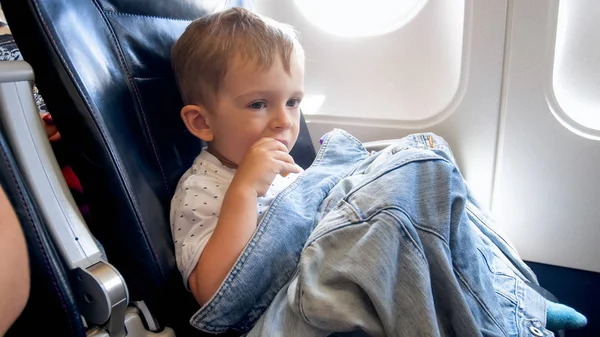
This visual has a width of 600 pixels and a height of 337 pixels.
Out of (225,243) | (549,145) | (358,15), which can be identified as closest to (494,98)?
(549,145)

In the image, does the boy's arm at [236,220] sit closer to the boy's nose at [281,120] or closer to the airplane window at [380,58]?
the boy's nose at [281,120]

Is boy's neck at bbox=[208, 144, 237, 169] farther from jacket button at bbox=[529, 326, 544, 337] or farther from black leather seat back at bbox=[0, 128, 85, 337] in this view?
jacket button at bbox=[529, 326, 544, 337]

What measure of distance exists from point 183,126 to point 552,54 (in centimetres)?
89

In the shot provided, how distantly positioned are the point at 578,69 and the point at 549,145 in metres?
0.20

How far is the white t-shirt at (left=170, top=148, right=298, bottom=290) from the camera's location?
0.77 meters

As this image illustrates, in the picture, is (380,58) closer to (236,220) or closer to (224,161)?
(224,161)

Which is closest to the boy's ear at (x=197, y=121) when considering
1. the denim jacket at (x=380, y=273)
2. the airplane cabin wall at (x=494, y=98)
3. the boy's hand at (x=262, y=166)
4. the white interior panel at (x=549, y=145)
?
the boy's hand at (x=262, y=166)

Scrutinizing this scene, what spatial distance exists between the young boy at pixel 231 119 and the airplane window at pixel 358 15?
0.51m

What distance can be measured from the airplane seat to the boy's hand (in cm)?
15

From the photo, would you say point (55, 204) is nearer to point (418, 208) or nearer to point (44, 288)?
point (44, 288)

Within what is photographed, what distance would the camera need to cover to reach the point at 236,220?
0.76 m

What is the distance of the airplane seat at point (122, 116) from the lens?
2.11 ft

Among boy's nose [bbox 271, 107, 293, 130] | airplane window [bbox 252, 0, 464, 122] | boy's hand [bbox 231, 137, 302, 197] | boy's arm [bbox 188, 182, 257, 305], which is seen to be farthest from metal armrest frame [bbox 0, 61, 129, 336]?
airplane window [bbox 252, 0, 464, 122]

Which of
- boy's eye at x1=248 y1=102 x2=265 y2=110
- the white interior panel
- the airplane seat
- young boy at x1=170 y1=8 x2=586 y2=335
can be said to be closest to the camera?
the airplane seat
